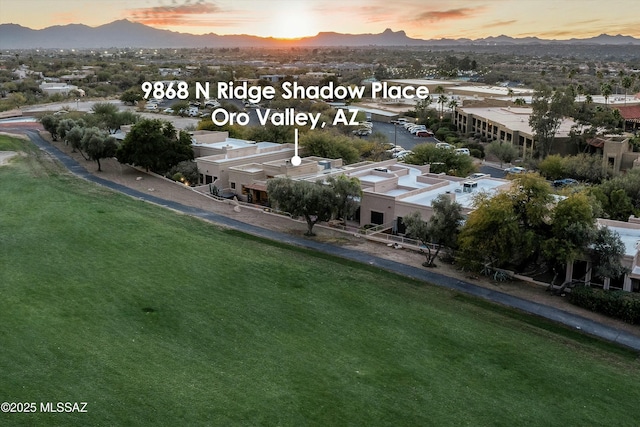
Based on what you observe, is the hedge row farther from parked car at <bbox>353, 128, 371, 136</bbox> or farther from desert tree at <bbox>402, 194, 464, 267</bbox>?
parked car at <bbox>353, 128, 371, 136</bbox>

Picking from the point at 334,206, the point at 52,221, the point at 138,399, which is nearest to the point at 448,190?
the point at 334,206

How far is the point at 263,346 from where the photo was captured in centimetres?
2569

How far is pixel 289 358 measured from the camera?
2477cm

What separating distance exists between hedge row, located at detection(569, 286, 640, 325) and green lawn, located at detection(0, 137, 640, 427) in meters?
3.12

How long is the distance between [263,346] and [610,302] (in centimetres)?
1742

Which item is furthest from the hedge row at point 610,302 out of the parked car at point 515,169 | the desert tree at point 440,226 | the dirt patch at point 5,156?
the dirt patch at point 5,156

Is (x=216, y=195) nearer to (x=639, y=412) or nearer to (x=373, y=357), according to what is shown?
(x=373, y=357)

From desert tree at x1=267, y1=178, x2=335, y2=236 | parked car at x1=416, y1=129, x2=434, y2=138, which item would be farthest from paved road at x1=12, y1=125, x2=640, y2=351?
parked car at x1=416, y1=129, x2=434, y2=138

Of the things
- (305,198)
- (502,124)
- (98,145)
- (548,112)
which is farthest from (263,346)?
(502,124)

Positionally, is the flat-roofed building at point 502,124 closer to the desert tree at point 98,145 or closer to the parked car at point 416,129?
the parked car at point 416,129

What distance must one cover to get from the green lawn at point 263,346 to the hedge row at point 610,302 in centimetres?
312

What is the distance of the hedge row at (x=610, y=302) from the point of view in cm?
3086

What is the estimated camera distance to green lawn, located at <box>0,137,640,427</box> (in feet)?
69.1

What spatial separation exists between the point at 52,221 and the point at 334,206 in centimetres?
1764
